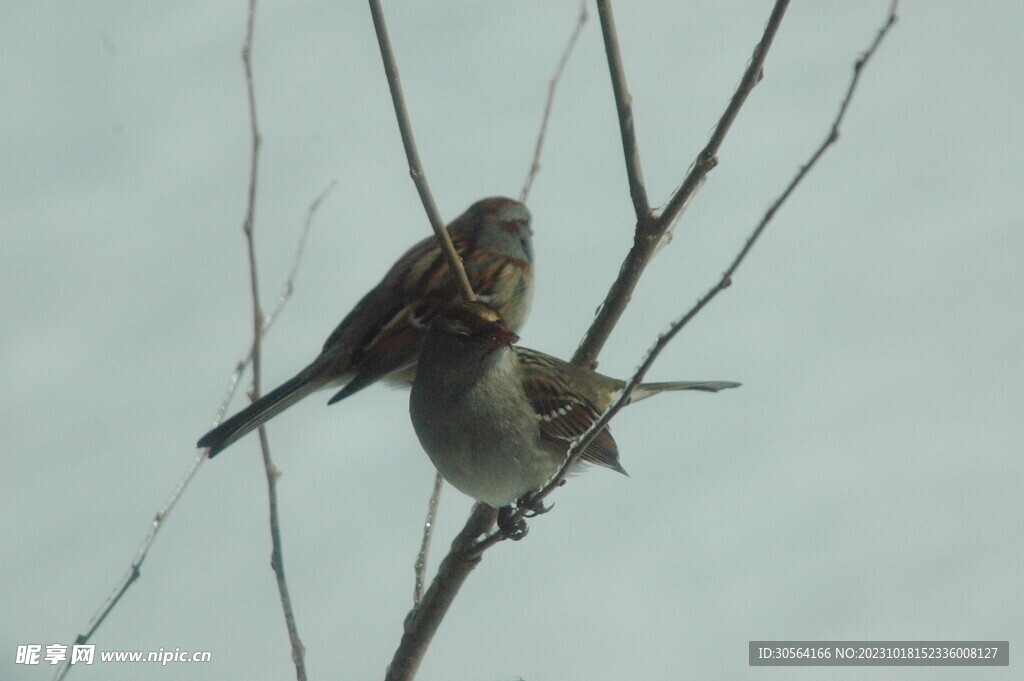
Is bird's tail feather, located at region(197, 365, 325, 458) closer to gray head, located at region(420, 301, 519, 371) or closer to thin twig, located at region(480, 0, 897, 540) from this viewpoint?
gray head, located at region(420, 301, 519, 371)

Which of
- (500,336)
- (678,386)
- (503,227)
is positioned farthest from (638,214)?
(503,227)

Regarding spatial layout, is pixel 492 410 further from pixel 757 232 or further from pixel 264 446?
pixel 757 232

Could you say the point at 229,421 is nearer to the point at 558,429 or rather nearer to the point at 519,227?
the point at 558,429

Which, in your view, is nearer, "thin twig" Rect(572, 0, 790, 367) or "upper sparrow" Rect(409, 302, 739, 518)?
"thin twig" Rect(572, 0, 790, 367)

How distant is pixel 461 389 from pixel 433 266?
36.0 inches

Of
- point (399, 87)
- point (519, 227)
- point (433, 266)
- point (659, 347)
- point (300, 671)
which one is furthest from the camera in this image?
point (519, 227)

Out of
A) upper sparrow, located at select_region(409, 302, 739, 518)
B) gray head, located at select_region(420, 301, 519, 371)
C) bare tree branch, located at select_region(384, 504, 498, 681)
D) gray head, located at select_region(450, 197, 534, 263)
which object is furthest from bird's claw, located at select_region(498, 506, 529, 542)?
gray head, located at select_region(450, 197, 534, 263)

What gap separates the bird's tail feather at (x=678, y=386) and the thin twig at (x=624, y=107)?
1.29 m

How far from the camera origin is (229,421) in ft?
11.3

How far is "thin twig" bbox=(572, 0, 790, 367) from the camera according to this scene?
2.33 m

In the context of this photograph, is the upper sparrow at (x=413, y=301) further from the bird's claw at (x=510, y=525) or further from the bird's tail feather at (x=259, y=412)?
the bird's claw at (x=510, y=525)

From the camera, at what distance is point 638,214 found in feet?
8.81

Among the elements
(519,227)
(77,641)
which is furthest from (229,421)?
(519,227)

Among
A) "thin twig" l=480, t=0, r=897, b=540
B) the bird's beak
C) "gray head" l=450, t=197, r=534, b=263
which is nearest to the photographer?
"thin twig" l=480, t=0, r=897, b=540
